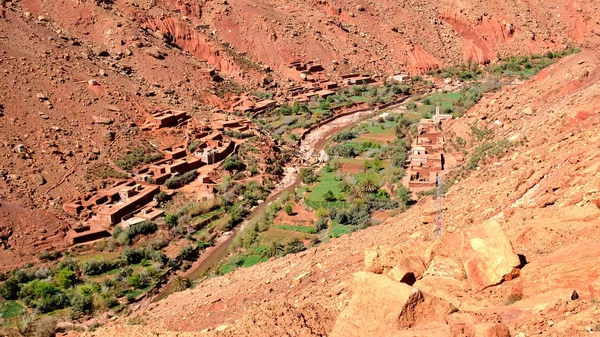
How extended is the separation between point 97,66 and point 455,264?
32991 millimetres

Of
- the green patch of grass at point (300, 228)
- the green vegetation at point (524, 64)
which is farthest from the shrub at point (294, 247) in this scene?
the green vegetation at point (524, 64)

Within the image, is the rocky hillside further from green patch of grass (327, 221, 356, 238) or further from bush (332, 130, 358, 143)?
bush (332, 130, 358, 143)

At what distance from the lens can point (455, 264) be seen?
374 inches

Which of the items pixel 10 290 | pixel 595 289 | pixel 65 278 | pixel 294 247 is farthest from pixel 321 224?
pixel 595 289

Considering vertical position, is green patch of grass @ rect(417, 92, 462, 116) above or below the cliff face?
below

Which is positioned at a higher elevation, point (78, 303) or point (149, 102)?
point (149, 102)

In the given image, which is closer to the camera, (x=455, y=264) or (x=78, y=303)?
(x=455, y=264)

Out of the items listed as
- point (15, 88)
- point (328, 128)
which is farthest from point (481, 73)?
point (15, 88)

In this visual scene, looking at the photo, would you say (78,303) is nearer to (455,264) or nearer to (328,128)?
(455,264)

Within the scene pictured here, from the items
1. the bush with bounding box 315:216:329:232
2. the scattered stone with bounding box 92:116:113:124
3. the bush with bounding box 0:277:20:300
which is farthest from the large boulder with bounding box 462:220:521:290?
the scattered stone with bounding box 92:116:113:124

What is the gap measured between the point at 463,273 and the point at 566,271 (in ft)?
5.47

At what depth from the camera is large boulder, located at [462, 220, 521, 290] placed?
8.56m

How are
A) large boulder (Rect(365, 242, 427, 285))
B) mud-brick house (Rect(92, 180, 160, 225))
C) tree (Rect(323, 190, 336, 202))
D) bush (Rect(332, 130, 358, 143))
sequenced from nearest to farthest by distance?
1. large boulder (Rect(365, 242, 427, 285))
2. mud-brick house (Rect(92, 180, 160, 225))
3. tree (Rect(323, 190, 336, 202))
4. bush (Rect(332, 130, 358, 143))

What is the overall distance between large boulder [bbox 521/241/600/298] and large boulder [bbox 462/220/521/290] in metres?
0.25
